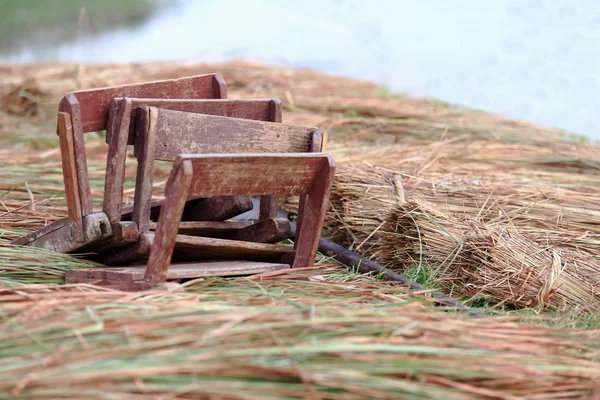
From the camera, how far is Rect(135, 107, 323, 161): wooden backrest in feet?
11.0

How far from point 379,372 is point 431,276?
4.86 ft

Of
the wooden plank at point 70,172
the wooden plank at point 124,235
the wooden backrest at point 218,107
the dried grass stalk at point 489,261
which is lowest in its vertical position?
the dried grass stalk at point 489,261

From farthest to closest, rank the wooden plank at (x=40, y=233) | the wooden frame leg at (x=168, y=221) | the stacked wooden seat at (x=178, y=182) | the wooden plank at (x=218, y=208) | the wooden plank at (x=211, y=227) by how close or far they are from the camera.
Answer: the wooden plank at (x=218, y=208)
the wooden plank at (x=211, y=227)
the wooden plank at (x=40, y=233)
the stacked wooden seat at (x=178, y=182)
the wooden frame leg at (x=168, y=221)

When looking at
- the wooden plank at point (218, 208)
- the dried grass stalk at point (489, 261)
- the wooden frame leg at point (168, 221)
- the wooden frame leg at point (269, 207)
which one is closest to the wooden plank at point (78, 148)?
the wooden frame leg at point (168, 221)

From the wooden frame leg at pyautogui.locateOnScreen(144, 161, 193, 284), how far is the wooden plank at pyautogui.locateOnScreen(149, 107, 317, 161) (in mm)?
395

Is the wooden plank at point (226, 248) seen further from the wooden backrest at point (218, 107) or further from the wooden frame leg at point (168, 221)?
the wooden backrest at point (218, 107)

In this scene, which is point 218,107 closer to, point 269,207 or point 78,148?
point 269,207

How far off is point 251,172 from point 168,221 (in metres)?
0.41

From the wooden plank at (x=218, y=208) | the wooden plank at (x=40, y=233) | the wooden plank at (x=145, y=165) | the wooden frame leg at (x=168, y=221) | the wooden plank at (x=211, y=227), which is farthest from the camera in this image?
the wooden plank at (x=218, y=208)

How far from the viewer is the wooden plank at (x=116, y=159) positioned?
3.34 m

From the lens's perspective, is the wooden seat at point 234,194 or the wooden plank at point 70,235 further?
the wooden plank at point 70,235

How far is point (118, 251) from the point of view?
3561 millimetres

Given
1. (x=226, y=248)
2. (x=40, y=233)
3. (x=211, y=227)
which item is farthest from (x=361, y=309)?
(x=40, y=233)

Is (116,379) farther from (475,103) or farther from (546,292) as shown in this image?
(475,103)
